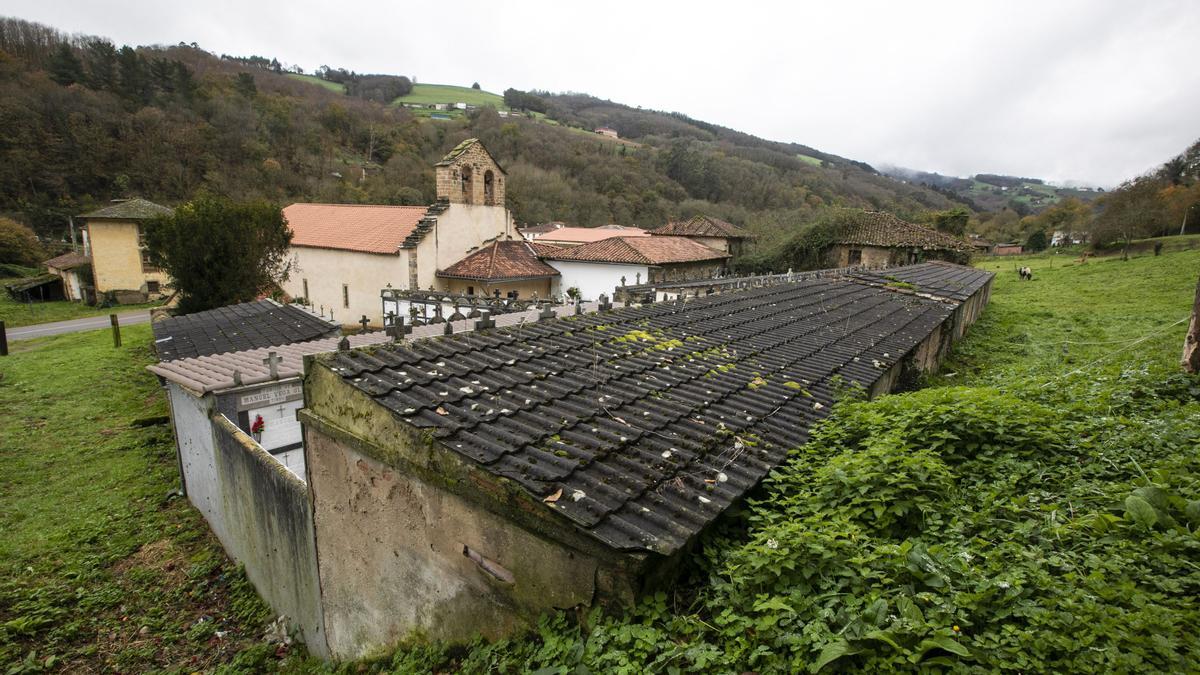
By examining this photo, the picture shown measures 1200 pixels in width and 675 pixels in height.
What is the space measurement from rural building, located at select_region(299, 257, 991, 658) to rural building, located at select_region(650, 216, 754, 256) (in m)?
34.5

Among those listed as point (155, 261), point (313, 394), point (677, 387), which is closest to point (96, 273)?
point (155, 261)

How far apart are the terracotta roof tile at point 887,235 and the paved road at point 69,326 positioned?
1702 inches

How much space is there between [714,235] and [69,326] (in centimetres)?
3929

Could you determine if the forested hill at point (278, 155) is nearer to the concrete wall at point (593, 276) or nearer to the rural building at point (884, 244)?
the rural building at point (884, 244)

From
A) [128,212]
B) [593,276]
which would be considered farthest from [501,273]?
[128,212]

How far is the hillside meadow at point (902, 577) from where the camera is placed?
217 centimetres

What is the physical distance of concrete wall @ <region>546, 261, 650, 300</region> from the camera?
28688 mm

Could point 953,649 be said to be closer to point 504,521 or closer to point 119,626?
point 504,521

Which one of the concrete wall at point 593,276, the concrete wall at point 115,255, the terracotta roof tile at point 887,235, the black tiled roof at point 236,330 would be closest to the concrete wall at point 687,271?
the concrete wall at point 593,276

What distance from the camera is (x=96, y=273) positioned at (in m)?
34.1

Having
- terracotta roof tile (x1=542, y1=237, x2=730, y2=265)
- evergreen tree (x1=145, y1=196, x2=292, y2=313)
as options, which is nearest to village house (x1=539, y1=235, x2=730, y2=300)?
terracotta roof tile (x1=542, y1=237, x2=730, y2=265)

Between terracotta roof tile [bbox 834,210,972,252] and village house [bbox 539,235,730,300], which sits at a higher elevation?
terracotta roof tile [bbox 834,210,972,252]

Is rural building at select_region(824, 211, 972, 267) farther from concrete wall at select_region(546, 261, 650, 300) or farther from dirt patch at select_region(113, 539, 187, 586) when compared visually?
dirt patch at select_region(113, 539, 187, 586)

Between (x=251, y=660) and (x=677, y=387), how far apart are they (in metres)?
5.70
